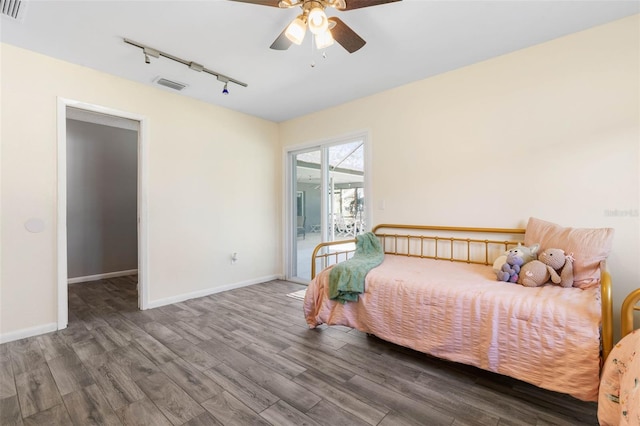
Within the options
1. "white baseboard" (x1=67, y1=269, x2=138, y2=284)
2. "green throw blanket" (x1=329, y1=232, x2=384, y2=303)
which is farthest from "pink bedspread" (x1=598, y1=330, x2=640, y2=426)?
"white baseboard" (x1=67, y1=269, x2=138, y2=284)

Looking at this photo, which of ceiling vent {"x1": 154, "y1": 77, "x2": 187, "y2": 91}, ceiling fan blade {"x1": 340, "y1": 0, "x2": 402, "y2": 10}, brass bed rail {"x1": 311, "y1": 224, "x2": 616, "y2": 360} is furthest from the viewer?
ceiling vent {"x1": 154, "y1": 77, "x2": 187, "y2": 91}

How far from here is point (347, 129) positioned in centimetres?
369

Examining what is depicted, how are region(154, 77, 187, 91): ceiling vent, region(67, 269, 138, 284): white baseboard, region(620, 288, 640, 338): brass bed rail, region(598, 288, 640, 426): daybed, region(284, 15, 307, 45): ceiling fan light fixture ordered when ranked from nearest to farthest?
region(598, 288, 640, 426): daybed → region(620, 288, 640, 338): brass bed rail → region(284, 15, 307, 45): ceiling fan light fixture → region(154, 77, 187, 91): ceiling vent → region(67, 269, 138, 284): white baseboard

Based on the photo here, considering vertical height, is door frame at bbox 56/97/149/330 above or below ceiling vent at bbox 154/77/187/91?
below

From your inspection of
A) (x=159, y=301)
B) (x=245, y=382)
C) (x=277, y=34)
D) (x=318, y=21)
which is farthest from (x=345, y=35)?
Result: (x=159, y=301)

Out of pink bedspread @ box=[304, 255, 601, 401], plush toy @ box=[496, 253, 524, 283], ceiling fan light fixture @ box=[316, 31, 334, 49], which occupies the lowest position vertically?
pink bedspread @ box=[304, 255, 601, 401]

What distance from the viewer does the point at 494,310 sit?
1731 millimetres

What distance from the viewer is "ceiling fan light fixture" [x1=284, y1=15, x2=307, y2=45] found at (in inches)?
66.8

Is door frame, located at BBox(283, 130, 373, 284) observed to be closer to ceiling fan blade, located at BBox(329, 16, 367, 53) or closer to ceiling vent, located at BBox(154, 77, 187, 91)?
ceiling fan blade, located at BBox(329, 16, 367, 53)

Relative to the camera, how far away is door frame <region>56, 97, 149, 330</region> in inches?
104

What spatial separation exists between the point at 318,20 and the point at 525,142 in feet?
6.68

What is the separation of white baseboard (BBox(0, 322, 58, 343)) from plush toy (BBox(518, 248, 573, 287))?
396 centimetres

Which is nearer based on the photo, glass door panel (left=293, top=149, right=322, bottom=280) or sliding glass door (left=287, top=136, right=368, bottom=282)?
sliding glass door (left=287, top=136, right=368, bottom=282)

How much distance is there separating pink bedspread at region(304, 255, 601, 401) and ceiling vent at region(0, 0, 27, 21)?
2968 mm
